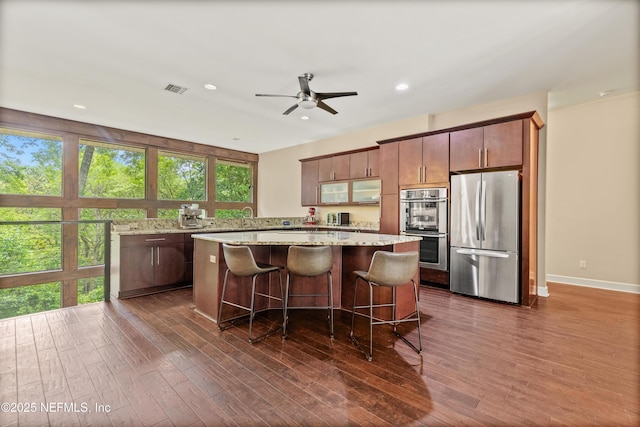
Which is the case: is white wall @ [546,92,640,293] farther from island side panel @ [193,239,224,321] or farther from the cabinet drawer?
the cabinet drawer

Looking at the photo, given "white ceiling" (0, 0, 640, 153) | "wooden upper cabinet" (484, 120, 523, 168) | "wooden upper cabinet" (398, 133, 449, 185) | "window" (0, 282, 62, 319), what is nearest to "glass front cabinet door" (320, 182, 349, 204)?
"wooden upper cabinet" (398, 133, 449, 185)

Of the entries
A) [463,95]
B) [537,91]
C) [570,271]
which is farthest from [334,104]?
[570,271]

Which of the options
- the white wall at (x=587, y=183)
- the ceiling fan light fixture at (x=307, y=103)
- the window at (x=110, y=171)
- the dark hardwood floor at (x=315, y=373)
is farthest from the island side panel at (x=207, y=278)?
the white wall at (x=587, y=183)

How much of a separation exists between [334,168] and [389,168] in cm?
146

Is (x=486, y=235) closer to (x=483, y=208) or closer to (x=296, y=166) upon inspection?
(x=483, y=208)

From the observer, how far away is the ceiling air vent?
12.1ft

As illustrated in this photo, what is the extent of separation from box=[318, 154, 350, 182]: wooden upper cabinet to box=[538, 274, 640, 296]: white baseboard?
3.78 m

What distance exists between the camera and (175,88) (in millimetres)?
3752

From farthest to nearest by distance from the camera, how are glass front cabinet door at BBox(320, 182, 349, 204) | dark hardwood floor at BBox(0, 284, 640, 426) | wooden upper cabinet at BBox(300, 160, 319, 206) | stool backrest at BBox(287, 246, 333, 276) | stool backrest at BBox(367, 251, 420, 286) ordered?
wooden upper cabinet at BBox(300, 160, 319, 206) < glass front cabinet door at BBox(320, 182, 349, 204) < stool backrest at BBox(287, 246, 333, 276) < stool backrest at BBox(367, 251, 420, 286) < dark hardwood floor at BBox(0, 284, 640, 426)

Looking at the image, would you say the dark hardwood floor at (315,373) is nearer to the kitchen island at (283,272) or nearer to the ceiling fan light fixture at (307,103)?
the kitchen island at (283,272)

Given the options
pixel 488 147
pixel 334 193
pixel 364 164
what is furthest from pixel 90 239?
pixel 488 147

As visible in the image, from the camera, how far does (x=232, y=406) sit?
173 cm

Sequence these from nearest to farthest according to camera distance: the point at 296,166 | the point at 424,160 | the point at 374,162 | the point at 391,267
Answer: the point at 391,267, the point at 424,160, the point at 374,162, the point at 296,166

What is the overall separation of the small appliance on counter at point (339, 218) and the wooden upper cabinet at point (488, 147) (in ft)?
8.03
